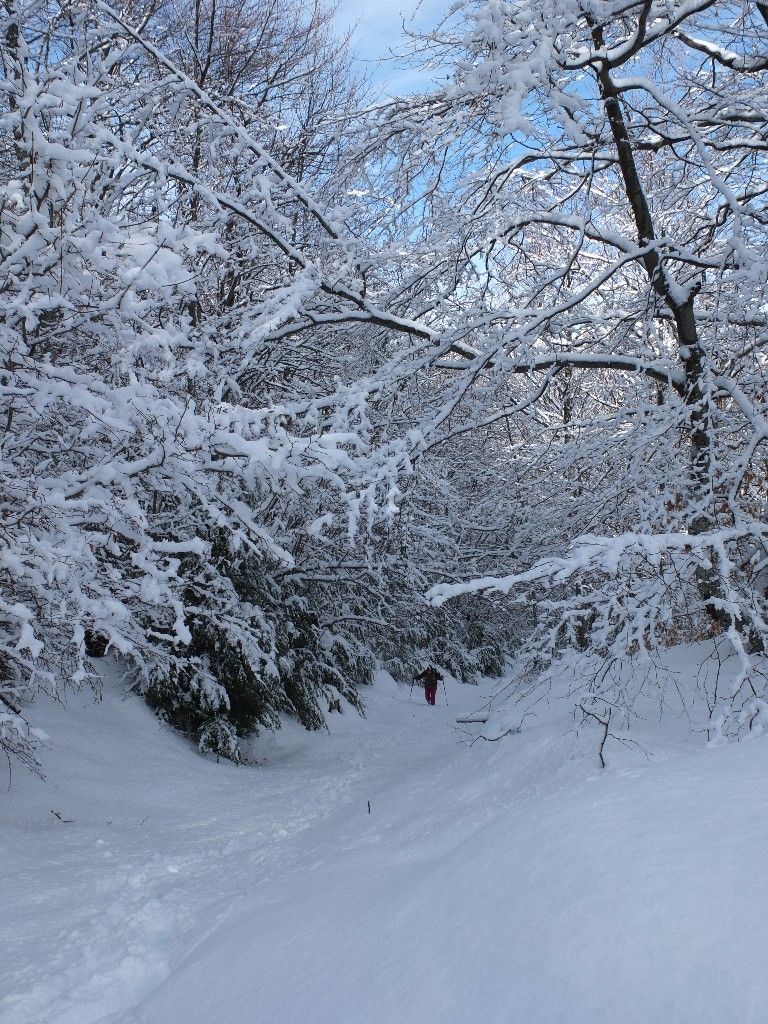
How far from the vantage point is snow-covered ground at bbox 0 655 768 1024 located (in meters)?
2.04

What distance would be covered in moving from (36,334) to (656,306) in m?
4.28

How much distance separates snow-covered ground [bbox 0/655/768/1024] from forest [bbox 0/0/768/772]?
676mm

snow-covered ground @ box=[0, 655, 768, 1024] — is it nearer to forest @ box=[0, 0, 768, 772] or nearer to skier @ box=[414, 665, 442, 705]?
forest @ box=[0, 0, 768, 772]

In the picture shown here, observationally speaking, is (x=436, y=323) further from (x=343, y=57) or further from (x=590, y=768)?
(x=343, y=57)

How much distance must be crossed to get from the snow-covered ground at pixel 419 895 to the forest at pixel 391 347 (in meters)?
0.68

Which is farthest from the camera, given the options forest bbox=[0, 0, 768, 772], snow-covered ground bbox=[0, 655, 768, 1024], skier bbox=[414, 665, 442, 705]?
skier bbox=[414, 665, 442, 705]

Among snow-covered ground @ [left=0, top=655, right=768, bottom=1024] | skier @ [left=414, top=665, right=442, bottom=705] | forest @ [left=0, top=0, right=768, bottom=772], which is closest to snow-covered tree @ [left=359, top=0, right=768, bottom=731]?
forest @ [left=0, top=0, right=768, bottom=772]

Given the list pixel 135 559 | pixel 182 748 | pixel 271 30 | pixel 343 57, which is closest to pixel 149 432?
pixel 135 559

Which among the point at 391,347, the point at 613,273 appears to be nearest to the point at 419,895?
the point at 613,273

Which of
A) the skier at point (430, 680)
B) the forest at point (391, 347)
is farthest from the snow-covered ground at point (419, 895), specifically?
the skier at point (430, 680)

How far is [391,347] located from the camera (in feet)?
27.9

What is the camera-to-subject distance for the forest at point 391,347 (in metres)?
4.33

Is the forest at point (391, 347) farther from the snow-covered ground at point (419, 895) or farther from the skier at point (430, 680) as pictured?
the skier at point (430, 680)

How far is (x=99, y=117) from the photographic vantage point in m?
5.65
